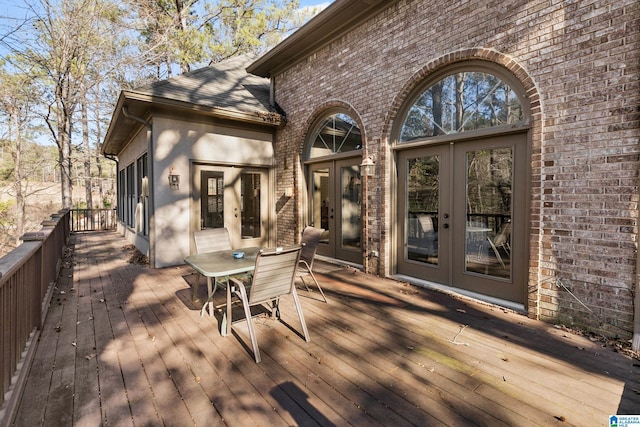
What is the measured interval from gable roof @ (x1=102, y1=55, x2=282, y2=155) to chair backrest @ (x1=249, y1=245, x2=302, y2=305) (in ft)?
13.9

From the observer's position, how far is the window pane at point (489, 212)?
371 centimetres

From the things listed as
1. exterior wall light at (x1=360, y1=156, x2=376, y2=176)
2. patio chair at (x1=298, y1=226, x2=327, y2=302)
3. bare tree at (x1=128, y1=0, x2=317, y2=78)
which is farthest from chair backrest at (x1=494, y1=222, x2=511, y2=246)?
bare tree at (x1=128, y1=0, x2=317, y2=78)

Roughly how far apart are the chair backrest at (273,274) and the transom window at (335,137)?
336 centimetres

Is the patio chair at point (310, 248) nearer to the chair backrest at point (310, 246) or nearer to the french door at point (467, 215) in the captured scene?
the chair backrest at point (310, 246)

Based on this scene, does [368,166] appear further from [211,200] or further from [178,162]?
[178,162]

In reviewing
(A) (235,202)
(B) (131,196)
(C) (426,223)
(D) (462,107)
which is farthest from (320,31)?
(B) (131,196)

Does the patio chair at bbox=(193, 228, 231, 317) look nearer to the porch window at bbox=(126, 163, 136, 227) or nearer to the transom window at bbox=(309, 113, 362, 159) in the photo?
the transom window at bbox=(309, 113, 362, 159)

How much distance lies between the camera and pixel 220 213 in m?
6.58

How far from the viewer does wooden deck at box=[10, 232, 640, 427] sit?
189cm

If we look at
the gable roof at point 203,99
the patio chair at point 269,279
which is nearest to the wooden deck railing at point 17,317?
the patio chair at point 269,279

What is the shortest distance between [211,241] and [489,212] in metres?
3.63

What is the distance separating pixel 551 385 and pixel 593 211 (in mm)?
1811

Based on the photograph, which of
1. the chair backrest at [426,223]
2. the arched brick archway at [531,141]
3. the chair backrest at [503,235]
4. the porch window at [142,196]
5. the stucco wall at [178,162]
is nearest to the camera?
the arched brick archway at [531,141]

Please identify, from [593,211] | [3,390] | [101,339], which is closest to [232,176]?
[101,339]
